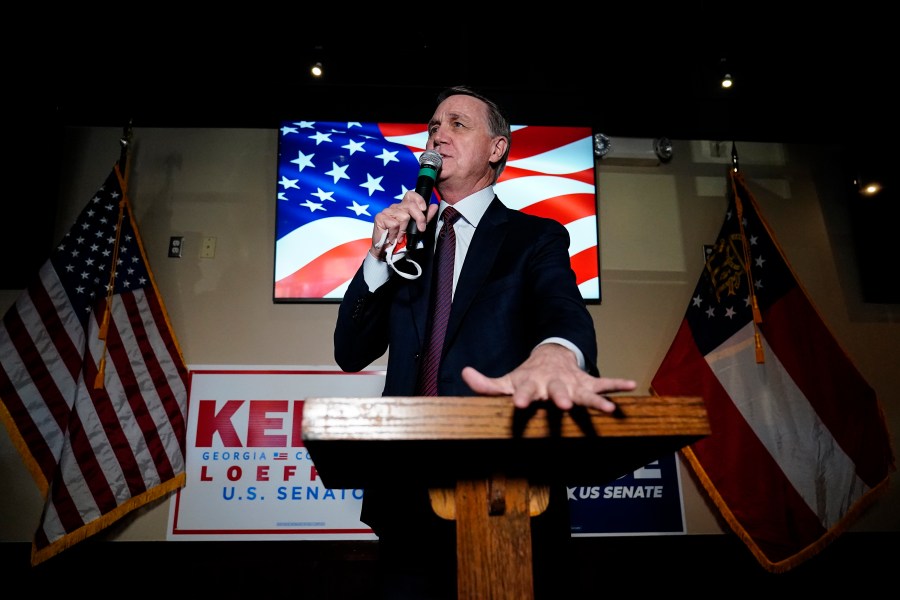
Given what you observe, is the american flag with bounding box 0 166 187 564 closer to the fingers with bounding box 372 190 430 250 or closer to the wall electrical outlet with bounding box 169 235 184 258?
the wall electrical outlet with bounding box 169 235 184 258

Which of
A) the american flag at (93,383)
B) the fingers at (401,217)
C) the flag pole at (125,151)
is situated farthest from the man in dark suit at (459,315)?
the flag pole at (125,151)

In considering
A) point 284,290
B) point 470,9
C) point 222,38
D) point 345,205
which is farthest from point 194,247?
point 470,9

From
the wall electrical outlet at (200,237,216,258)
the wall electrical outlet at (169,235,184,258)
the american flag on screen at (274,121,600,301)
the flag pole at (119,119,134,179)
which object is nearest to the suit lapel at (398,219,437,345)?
the american flag on screen at (274,121,600,301)

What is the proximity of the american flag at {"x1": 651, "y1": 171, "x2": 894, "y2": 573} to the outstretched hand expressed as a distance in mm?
2325

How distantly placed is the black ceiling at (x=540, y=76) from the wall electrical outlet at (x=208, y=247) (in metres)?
0.74

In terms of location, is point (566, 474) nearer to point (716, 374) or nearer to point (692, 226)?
point (716, 374)

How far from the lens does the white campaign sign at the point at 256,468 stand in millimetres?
2656

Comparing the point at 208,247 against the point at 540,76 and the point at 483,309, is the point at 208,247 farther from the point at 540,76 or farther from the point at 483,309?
the point at 483,309

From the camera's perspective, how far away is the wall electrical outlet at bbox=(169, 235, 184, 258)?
3.05 m

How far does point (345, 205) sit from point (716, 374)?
2135 mm

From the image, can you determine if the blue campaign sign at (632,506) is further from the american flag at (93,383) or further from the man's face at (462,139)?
the american flag at (93,383)

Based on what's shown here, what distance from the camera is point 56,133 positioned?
10.1 feet

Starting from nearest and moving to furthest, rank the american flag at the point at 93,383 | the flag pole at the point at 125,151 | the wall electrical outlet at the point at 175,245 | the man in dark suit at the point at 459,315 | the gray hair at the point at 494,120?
the man in dark suit at the point at 459,315
the gray hair at the point at 494,120
the american flag at the point at 93,383
the flag pole at the point at 125,151
the wall electrical outlet at the point at 175,245

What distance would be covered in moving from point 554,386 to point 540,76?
2801 mm
